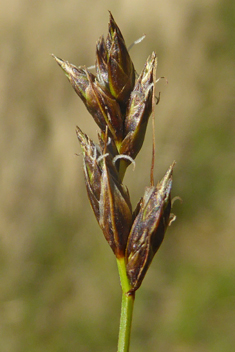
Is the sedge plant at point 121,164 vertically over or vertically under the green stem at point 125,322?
over

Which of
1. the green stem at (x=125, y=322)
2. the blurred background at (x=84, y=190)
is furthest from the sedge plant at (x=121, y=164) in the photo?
the blurred background at (x=84, y=190)

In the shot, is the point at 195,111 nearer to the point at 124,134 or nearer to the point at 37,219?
the point at 37,219

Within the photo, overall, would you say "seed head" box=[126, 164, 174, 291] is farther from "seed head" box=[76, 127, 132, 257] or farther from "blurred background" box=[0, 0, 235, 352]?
"blurred background" box=[0, 0, 235, 352]

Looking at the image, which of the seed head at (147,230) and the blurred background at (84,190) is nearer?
the seed head at (147,230)

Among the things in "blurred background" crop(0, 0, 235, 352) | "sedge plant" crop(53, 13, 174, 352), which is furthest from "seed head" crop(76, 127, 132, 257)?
"blurred background" crop(0, 0, 235, 352)

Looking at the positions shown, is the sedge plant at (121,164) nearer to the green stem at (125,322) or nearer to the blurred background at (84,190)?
Result: the green stem at (125,322)

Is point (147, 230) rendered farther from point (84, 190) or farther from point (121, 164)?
point (84, 190)

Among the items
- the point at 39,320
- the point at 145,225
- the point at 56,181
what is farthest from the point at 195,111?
the point at 145,225
